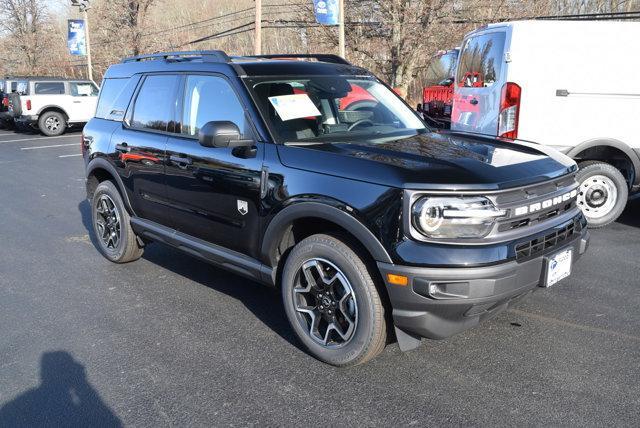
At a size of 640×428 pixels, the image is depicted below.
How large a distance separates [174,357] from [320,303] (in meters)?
1.04

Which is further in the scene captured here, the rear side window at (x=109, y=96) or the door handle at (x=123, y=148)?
the rear side window at (x=109, y=96)

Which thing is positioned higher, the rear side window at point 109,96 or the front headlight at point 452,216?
the rear side window at point 109,96

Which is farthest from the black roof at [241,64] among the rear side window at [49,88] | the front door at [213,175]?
the rear side window at [49,88]

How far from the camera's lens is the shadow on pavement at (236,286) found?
408 cm

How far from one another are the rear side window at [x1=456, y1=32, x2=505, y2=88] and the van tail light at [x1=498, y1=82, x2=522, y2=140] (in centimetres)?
26

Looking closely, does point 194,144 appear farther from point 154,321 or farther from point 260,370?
point 260,370

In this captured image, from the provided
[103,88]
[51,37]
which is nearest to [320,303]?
[103,88]

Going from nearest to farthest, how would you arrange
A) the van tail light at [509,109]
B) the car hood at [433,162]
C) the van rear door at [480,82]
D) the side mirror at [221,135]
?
the car hood at [433,162] < the side mirror at [221,135] < the van tail light at [509,109] < the van rear door at [480,82]

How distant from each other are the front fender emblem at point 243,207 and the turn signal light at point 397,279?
1203 mm

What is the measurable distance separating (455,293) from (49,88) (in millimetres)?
19278

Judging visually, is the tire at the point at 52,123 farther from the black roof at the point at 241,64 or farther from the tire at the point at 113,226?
the black roof at the point at 241,64

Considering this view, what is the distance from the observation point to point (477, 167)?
10.1 ft

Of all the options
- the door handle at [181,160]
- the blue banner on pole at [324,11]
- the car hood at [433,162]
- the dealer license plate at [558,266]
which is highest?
the blue banner on pole at [324,11]

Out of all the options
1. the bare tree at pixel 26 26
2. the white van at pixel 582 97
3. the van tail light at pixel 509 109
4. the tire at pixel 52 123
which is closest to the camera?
the white van at pixel 582 97
